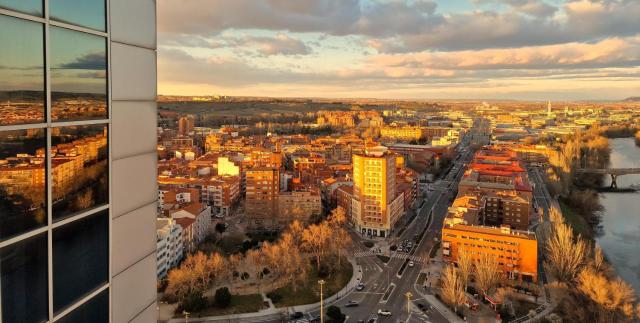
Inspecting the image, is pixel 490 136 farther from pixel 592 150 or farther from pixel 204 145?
pixel 204 145

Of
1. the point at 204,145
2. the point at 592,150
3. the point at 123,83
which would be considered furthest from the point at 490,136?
the point at 123,83

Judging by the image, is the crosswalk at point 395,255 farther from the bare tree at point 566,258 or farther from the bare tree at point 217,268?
the bare tree at point 217,268

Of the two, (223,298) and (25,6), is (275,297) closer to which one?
(223,298)

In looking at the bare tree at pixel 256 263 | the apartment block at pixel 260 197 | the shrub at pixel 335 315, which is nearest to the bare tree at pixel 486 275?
the shrub at pixel 335 315

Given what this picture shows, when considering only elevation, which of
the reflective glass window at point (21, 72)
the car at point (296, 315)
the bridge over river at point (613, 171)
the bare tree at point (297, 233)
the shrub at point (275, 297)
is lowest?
the car at point (296, 315)

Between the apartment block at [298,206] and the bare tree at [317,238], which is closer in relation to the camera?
the bare tree at [317,238]
